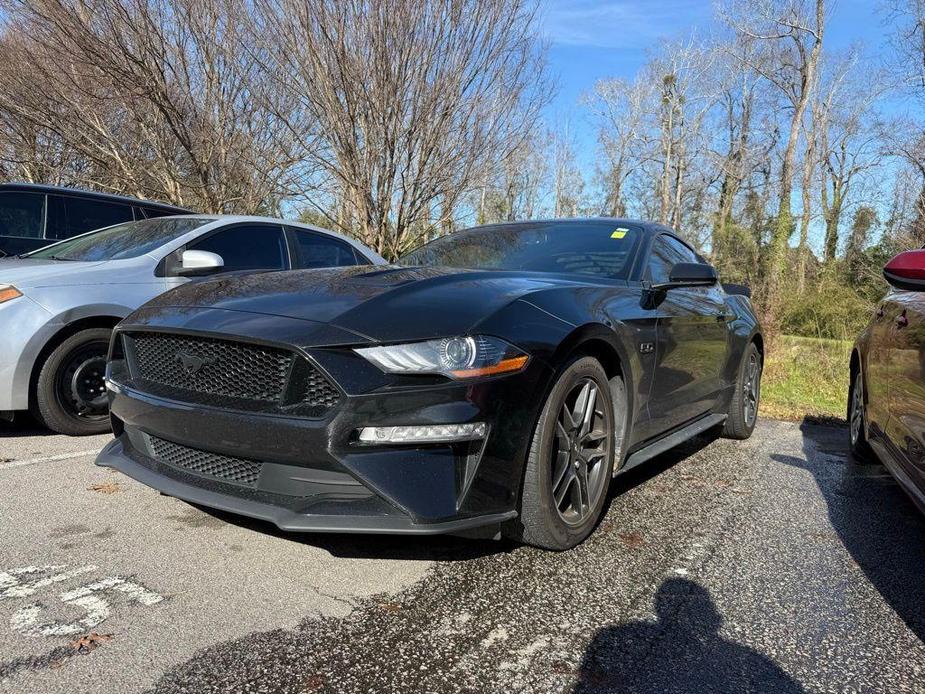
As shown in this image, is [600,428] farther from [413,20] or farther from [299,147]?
[299,147]

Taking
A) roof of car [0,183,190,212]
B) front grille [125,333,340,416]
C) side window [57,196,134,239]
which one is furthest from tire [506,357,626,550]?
side window [57,196,134,239]

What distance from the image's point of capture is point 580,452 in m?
2.74

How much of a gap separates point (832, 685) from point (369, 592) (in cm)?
144

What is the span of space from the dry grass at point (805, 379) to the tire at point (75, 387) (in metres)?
5.68

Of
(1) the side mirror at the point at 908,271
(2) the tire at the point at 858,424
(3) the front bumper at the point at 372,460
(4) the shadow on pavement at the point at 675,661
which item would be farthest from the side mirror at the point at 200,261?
(2) the tire at the point at 858,424

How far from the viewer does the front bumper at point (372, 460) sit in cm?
211

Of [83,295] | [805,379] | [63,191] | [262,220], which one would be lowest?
[805,379]

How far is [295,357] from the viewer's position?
2.22m

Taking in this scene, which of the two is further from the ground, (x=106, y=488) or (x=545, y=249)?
(x=545, y=249)

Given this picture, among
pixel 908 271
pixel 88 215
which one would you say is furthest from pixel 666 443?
pixel 88 215

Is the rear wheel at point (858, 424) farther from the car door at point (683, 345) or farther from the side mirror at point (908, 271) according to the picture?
the side mirror at point (908, 271)

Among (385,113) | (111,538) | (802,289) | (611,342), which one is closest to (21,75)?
(385,113)

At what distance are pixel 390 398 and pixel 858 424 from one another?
383 centimetres

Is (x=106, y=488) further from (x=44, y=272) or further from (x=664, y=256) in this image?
(x=664, y=256)
